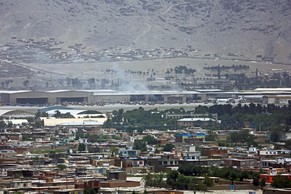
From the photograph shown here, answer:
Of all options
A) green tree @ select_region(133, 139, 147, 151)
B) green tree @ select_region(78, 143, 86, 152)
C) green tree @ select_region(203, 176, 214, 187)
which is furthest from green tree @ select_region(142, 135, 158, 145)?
green tree @ select_region(203, 176, 214, 187)

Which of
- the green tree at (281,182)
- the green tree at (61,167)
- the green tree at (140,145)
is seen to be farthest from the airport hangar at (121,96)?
the green tree at (281,182)

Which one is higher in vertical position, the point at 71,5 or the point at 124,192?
the point at 71,5

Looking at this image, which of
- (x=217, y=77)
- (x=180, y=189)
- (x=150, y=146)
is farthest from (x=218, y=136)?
(x=217, y=77)

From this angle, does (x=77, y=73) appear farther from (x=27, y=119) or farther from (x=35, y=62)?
(x=27, y=119)

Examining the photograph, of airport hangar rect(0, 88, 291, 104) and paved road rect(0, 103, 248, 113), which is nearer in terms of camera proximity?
paved road rect(0, 103, 248, 113)

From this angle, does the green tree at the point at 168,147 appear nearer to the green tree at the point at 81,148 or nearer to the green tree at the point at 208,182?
the green tree at the point at 81,148

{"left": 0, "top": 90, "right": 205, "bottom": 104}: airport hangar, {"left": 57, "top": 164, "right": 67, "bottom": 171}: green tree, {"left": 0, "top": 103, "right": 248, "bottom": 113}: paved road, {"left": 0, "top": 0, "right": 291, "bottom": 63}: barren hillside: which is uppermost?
{"left": 0, "top": 0, "right": 291, "bottom": 63}: barren hillside

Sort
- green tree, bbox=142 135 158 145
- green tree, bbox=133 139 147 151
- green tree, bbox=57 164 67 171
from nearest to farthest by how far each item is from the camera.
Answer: green tree, bbox=57 164 67 171
green tree, bbox=133 139 147 151
green tree, bbox=142 135 158 145

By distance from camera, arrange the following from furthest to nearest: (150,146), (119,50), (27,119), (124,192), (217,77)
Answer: (119,50), (217,77), (27,119), (150,146), (124,192)

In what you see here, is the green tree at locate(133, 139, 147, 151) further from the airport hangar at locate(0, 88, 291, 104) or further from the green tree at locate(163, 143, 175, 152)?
the airport hangar at locate(0, 88, 291, 104)
